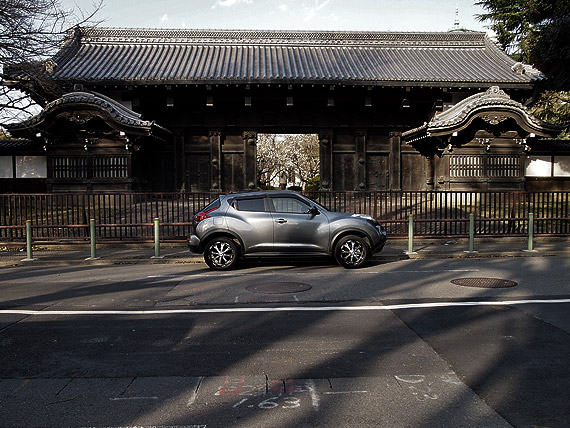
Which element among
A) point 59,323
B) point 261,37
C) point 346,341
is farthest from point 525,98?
point 59,323

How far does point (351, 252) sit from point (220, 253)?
292 cm

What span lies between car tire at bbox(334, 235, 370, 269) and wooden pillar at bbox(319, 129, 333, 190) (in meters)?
12.3

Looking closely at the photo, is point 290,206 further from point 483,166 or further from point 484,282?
point 483,166

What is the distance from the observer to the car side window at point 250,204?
34.5ft

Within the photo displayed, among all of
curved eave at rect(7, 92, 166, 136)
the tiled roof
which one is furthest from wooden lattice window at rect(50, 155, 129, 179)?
the tiled roof

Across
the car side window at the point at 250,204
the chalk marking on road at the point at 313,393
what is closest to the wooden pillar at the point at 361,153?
the car side window at the point at 250,204

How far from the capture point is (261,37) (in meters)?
25.0

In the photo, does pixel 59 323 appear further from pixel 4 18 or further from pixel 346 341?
pixel 4 18

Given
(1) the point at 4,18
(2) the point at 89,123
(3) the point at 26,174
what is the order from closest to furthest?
(1) the point at 4,18
(2) the point at 89,123
(3) the point at 26,174

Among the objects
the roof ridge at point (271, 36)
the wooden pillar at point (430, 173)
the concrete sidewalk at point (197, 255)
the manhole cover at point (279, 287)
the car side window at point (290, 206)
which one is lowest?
the manhole cover at point (279, 287)

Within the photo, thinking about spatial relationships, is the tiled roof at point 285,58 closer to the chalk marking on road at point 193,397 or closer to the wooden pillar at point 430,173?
the wooden pillar at point 430,173

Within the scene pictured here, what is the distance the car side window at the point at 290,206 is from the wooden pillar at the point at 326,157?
1204 cm

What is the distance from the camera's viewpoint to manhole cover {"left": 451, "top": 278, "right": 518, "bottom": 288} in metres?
8.35

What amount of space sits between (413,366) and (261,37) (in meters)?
23.4
